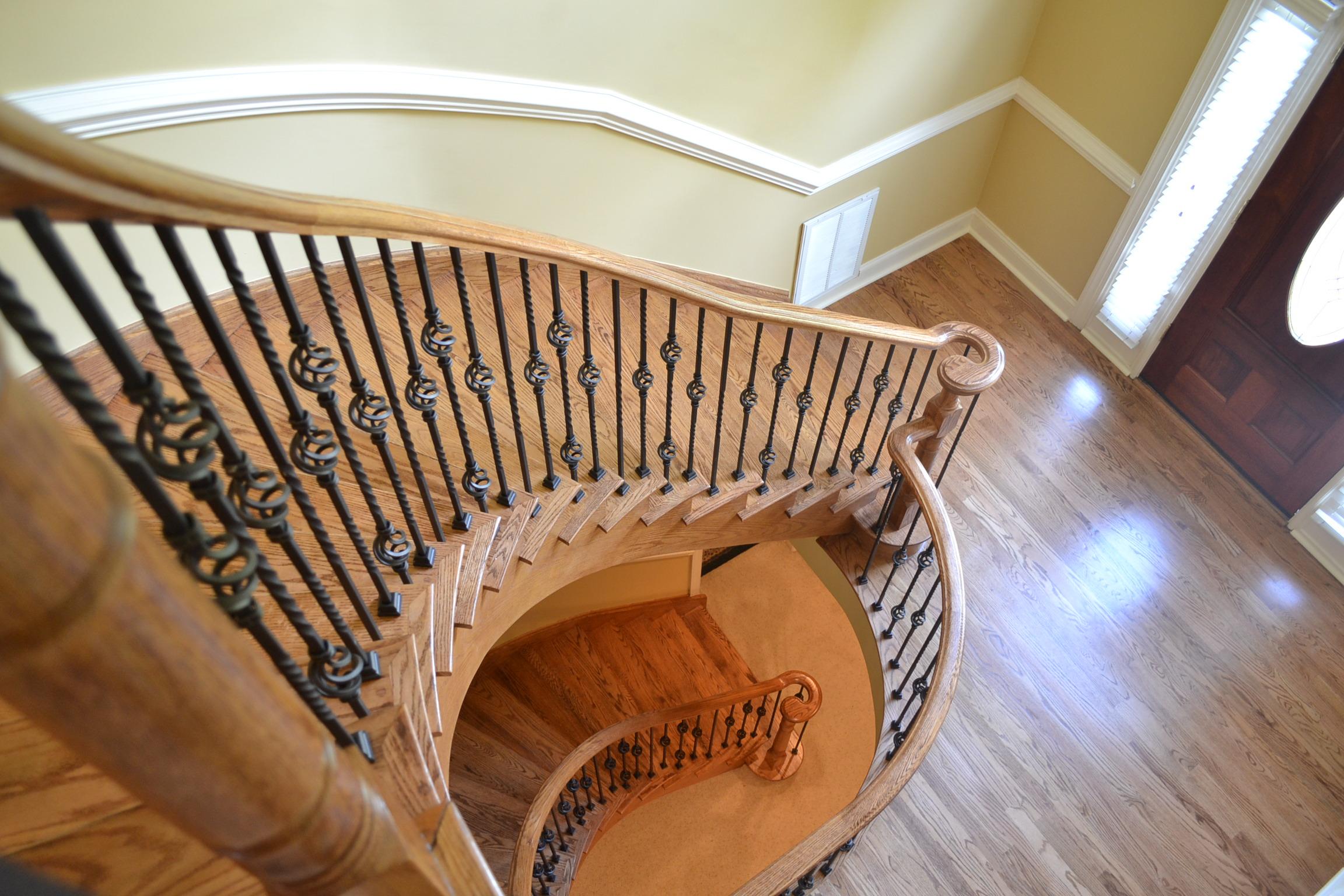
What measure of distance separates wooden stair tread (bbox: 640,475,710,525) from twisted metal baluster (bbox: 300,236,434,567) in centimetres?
86

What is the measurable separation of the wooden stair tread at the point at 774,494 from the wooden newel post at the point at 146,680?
7.75 feet

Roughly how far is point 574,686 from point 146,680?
4270 millimetres

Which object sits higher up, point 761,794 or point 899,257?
point 899,257

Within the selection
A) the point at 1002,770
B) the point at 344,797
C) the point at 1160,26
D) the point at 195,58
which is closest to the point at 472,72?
the point at 195,58

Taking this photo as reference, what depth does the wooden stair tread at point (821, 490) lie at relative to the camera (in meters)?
3.27

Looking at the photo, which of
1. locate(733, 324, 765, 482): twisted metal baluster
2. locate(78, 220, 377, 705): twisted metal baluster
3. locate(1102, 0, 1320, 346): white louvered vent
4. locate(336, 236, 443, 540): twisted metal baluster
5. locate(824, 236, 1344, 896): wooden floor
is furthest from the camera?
locate(1102, 0, 1320, 346): white louvered vent

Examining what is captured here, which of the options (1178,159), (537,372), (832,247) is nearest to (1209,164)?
(1178,159)

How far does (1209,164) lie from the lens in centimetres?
378

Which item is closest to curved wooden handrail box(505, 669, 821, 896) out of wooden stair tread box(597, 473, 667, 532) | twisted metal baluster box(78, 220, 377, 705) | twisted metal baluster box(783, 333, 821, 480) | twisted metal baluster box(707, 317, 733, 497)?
twisted metal baluster box(783, 333, 821, 480)

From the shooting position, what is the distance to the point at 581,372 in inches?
92.4

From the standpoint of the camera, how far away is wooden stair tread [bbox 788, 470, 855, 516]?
10.7 ft

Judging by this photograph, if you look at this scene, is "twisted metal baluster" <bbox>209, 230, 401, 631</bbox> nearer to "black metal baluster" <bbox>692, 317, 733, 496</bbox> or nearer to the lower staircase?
"black metal baluster" <bbox>692, 317, 733, 496</bbox>

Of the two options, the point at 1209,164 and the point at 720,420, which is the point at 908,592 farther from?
the point at 1209,164

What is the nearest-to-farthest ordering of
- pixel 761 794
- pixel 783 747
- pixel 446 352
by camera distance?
pixel 446 352 < pixel 783 747 < pixel 761 794
